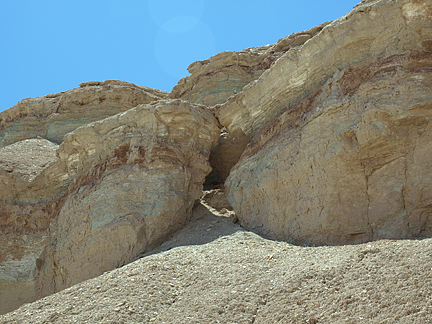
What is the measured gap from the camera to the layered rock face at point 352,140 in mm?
10430

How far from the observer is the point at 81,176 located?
1762cm

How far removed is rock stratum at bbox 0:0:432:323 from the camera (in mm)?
8336

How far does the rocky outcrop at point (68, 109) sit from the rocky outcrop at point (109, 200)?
8291mm

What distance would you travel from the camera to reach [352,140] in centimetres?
1145

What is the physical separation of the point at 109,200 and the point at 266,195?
5552 millimetres

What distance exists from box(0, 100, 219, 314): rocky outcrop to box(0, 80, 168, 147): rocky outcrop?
8.29m

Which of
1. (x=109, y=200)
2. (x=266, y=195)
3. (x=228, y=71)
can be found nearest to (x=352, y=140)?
(x=266, y=195)

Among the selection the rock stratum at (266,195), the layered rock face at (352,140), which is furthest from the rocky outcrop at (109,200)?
the layered rock face at (352,140)

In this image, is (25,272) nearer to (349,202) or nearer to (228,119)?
(228,119)

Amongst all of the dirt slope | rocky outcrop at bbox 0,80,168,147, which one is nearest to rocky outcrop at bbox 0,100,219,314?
the dirt slope

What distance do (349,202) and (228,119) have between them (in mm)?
7432

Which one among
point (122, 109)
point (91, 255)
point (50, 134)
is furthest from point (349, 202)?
point (50, 134)

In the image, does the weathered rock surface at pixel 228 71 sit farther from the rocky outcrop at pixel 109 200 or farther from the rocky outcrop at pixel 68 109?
the rocky outcrop at pixel 109 200

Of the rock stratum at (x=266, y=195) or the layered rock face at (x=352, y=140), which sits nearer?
the rock stratum at (x=266, y=195)
